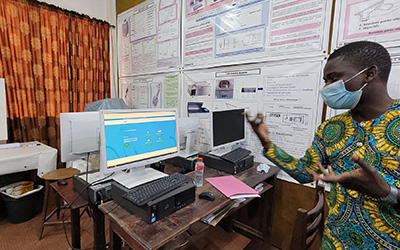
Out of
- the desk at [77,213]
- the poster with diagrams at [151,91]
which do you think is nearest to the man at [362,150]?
the desk at [77,213]

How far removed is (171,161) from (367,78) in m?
1.53

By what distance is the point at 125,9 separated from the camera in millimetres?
3207

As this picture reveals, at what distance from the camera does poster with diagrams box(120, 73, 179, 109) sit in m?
2.67

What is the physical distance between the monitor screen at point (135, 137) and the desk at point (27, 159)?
5.11 feet

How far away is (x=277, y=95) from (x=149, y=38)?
2055 mm

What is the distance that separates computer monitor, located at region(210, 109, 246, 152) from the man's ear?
3.15ft

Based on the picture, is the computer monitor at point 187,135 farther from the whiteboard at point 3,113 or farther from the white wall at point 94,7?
the white wall at point 94,7

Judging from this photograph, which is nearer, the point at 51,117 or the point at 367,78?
the point at 367,78

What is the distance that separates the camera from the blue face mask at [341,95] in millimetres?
874

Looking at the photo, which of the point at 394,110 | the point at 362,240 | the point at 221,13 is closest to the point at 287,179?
the point at 362,240

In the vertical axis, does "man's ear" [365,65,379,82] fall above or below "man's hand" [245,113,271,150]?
above

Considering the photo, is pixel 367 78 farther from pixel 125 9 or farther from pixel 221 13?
pixel 125 9

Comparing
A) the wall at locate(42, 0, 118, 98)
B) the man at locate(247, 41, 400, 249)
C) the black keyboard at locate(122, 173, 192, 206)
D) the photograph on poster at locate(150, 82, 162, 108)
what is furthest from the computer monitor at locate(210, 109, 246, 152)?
the wall at locate(42, 0, 118, 98)

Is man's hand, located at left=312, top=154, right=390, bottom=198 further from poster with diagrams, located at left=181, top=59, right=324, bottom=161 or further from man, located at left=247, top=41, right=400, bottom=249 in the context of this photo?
poster with diagrams, located at left=181, top=59, right=324, bottom=161
